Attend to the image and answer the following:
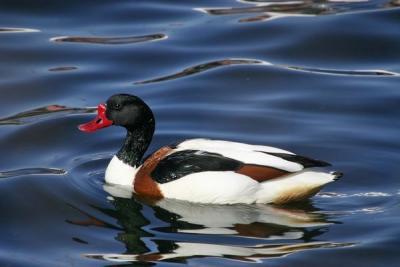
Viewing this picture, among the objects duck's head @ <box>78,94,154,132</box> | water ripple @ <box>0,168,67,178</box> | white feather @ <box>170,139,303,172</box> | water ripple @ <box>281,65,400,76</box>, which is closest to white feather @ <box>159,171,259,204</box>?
white feather @ <box>170,139,303,172</box>

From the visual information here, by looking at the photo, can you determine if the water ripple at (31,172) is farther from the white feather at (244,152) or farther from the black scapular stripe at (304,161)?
the black scapular stripe at (304,161)

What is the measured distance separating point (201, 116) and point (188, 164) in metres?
2.61

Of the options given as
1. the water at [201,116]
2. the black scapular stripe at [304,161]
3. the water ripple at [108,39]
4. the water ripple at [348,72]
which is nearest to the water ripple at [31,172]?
the water at [201,116]

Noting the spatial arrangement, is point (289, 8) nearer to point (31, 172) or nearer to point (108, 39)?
point (108, 39)

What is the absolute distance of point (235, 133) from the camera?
11.7 metres

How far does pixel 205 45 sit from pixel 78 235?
6.54 m

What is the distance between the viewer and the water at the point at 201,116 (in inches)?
349

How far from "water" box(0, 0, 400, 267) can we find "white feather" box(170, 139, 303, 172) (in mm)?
385

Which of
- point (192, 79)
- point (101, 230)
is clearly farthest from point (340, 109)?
point (101, 230)

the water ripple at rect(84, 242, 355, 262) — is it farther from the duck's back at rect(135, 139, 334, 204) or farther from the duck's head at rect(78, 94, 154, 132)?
the duck's head at rect(78, 94, 154, 132)

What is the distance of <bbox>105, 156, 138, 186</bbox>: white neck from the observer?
1019 cm

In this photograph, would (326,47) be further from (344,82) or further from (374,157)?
(374,157)

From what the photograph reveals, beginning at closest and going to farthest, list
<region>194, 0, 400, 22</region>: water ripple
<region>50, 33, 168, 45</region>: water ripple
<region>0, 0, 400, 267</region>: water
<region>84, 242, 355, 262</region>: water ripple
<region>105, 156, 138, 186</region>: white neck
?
<region>84, 242, 355, 262</region>: water ripple
<region>0, 0, 400, 267</region>: water
<region>105, 156, 138, 186</region>: white neck
<region>50, 33, 168, 45</region>: water ripple
<region>194, 0, 400, 22</region>: water ripple

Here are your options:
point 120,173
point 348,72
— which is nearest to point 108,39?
point 348,72
